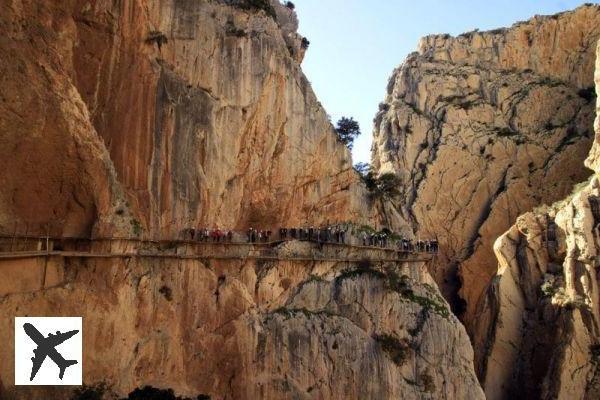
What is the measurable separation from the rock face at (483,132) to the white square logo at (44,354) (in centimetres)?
4508

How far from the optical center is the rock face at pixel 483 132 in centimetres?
6594

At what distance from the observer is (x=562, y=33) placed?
2886 inches

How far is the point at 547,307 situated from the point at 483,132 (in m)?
23.8

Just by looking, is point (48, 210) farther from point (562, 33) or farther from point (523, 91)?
point (562, 33)

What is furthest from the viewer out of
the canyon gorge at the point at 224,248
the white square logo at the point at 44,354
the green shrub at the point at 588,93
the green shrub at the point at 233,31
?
the green shrub at the point at 588,93

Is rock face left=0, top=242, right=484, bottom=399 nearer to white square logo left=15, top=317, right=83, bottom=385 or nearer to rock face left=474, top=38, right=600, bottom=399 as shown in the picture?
white square logo left=15, top=317, right=83, bottom=385

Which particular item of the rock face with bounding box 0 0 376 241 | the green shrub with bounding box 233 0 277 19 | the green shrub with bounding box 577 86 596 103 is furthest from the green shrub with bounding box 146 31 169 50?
the green shrub with bounding box 577 86 596 103

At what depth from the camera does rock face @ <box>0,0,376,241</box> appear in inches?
1057

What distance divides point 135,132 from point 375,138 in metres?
49.6

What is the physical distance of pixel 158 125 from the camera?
1308 inches

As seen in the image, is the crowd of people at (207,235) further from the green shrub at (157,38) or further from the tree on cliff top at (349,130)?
the tree on cliff top at (349,130)

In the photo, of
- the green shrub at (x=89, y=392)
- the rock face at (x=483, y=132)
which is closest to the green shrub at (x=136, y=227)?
the green shrub at (x=89, y=392)

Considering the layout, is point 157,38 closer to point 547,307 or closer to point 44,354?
point 44,354

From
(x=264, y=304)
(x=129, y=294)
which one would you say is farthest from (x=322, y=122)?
(x=129, y=294)
